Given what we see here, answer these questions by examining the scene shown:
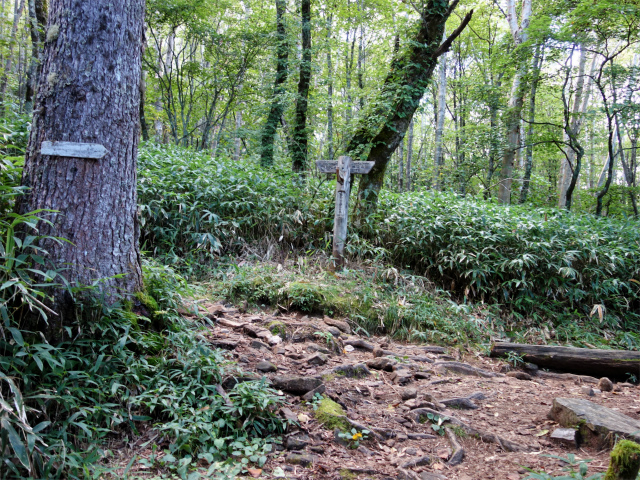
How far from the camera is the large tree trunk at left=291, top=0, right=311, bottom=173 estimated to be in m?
8.49

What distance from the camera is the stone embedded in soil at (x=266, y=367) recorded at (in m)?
3.21

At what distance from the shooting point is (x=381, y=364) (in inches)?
155

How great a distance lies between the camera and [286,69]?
375 inches

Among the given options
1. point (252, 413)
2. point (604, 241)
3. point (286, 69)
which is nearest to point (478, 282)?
point (604, 241)

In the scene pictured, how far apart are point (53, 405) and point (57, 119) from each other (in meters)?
1.78

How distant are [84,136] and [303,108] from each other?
639 cm

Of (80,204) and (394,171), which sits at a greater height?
(394,171)

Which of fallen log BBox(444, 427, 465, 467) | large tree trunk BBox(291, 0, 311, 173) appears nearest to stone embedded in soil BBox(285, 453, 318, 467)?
fallen log BBox(444, 427, 465, 467)

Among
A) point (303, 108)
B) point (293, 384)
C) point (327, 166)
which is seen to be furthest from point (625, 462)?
point (303, 108)

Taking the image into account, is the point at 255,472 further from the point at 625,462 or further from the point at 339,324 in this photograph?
the point at 339,324

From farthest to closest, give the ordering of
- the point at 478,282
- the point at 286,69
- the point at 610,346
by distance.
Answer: the point at 286,69 → the point at 478,282 → the point at 610,346

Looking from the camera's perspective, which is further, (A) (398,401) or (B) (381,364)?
(B) (381,364)

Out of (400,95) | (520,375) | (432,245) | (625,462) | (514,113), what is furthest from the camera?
(514,113)

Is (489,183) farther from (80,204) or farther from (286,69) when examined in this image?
(80,204)
